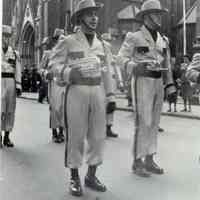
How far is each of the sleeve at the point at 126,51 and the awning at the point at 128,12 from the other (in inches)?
3.3

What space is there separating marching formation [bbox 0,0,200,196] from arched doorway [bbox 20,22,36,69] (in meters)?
0.05

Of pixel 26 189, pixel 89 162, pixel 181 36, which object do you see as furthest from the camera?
pixel 181 36

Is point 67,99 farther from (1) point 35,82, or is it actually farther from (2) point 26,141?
(2) point 26,141

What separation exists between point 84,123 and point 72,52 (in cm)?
31

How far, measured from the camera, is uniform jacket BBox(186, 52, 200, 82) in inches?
63.4

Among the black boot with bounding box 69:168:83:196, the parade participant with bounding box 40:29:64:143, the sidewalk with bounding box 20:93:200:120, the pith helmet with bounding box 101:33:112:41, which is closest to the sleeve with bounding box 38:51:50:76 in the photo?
the parade participant with bounding box 40:29:64:143

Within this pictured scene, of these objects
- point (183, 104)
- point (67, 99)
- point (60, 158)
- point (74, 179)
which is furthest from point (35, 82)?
point (183, 104)

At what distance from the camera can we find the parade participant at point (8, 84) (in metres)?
1.73

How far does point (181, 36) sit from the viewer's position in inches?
69.8

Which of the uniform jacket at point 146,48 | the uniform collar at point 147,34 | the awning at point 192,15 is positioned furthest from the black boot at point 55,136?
the awning at point 192,15

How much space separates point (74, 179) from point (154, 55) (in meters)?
0.67

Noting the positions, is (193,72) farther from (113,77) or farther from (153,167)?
(153,167)

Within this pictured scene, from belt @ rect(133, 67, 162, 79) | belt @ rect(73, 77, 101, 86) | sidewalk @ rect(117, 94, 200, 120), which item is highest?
belt @ rect(133, 67, 162, 79)

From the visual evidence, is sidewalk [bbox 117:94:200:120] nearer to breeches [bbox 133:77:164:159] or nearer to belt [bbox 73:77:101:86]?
breeches [bbox 133:77:164:159]
